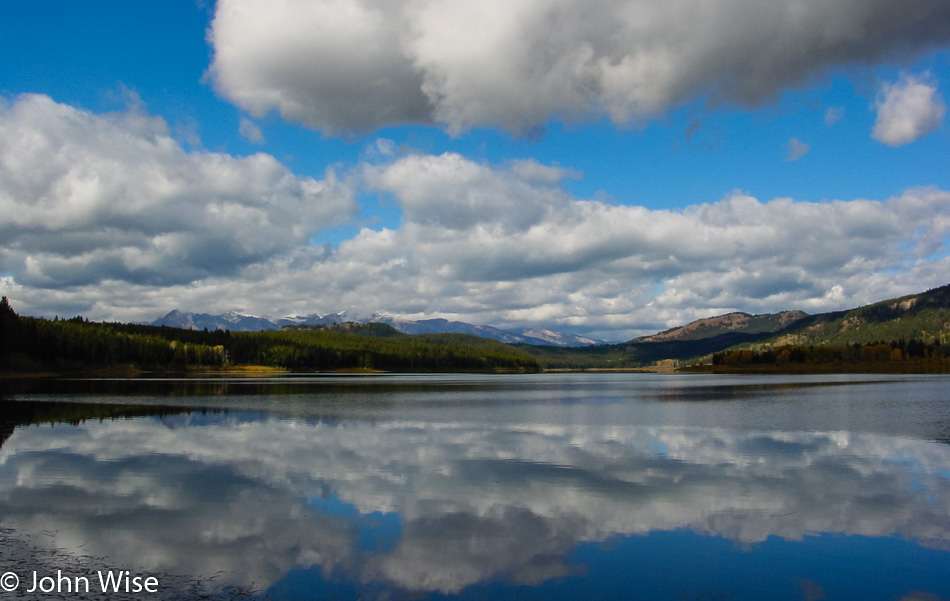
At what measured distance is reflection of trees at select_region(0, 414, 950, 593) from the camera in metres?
14.9

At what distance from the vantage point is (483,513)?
18.6 m

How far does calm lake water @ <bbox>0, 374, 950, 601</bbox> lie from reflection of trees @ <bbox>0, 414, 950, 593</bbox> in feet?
0.32

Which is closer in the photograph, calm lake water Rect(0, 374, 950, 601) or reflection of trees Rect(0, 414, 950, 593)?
calm lake water Rect(0, 374, 950, 601)

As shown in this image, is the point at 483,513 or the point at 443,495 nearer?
the point at 483,513

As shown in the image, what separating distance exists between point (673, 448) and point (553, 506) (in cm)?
1553

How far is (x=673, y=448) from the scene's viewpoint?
32.7m

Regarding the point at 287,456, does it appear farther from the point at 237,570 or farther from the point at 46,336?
the point at 46,336

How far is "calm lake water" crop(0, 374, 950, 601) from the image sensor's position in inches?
517

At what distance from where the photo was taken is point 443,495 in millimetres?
21172

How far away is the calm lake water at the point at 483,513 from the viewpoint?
1314cm

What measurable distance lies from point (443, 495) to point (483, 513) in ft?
9.51

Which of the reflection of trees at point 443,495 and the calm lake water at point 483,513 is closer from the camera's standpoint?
the calm lake water at point 483,513

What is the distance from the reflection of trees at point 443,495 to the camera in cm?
1488

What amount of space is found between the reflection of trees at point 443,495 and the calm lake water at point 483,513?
0.10 m
